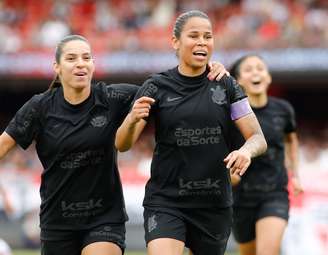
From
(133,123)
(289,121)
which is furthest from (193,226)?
(289,121)

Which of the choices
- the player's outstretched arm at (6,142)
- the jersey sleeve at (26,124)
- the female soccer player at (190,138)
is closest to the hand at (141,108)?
the female soccer player at (190,138)

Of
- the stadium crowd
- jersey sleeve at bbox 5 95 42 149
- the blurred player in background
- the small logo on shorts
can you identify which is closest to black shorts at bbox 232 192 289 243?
the blurred player in background

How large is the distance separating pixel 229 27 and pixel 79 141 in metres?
14.0

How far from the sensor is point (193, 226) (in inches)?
285

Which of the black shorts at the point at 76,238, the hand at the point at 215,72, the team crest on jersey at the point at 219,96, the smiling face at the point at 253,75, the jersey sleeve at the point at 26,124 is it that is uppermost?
the smiling face at the point at 253,75

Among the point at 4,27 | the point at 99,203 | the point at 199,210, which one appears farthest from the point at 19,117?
the point at 4,27

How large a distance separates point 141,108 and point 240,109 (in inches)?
31.7

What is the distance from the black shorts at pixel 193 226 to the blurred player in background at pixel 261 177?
209 centimetres

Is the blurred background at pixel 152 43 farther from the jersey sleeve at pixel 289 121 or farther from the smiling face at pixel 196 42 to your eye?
the smiling face at pixel 196 42

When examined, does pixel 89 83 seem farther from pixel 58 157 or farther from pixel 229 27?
pixel 229 27

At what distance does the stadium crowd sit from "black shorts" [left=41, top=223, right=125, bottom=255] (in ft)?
42.7

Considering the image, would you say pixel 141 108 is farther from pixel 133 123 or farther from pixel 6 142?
pixel 6 142

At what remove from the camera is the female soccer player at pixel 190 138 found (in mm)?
7113

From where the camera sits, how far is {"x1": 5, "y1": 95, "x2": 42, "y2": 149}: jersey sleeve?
7520 mm
